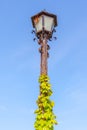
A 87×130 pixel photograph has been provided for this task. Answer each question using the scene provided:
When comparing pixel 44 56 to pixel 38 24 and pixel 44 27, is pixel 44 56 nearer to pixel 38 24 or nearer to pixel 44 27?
pixel 44 27

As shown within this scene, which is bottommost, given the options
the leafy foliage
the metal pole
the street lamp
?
the leafy foliage

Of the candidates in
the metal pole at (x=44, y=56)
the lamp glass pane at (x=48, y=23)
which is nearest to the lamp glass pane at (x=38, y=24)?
the lamp glass pane at (x=48, y=23)

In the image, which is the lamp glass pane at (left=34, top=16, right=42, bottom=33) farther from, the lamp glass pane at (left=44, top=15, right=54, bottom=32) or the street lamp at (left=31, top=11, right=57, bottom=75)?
the lamp glass pane at (left=44, top=15, right=54, bottom=32)

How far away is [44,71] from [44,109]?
3.40 ft

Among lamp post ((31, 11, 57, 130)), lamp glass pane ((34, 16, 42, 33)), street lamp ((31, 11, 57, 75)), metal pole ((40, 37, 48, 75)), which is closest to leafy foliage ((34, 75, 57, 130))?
lamp post ((31, 11, 57, 130))

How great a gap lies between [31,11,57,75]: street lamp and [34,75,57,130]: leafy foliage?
816 mm

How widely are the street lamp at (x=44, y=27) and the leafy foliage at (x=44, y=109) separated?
816 millimetres

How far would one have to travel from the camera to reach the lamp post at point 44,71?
9078 mm

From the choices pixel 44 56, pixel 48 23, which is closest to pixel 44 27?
pixel 48 23

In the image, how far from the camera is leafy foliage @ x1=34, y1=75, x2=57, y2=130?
356 inches

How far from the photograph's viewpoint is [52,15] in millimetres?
9547

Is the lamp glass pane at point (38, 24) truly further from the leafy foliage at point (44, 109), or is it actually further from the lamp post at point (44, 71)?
the leafy foliage at point (44, 109)

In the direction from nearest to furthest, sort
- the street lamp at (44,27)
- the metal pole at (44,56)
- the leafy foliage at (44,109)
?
the leafy foliage at (44,109), the metal pole at (44,56), the street lamp at (44,27)

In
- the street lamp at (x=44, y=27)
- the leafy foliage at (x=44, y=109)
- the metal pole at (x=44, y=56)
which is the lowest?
the leafy foliage at (x=44, y=109)
